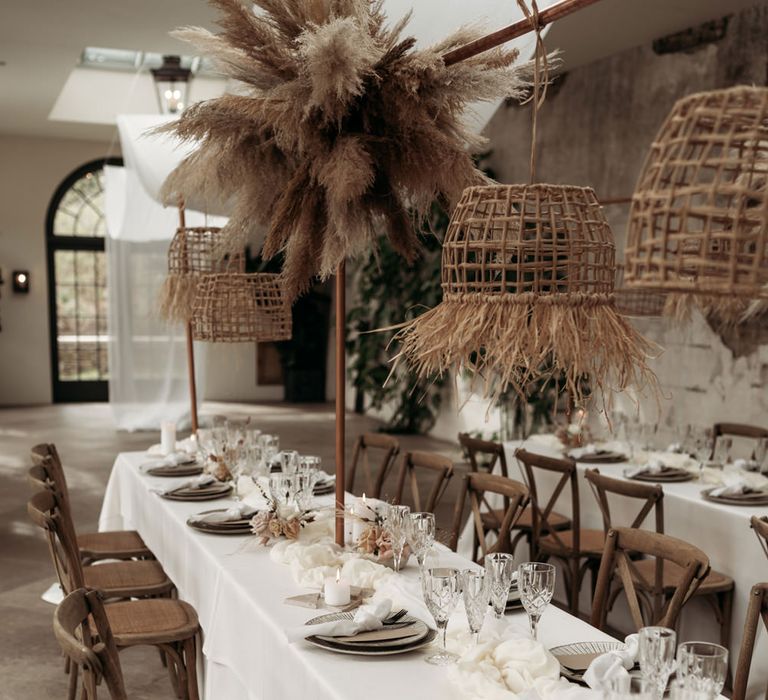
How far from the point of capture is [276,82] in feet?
8.63

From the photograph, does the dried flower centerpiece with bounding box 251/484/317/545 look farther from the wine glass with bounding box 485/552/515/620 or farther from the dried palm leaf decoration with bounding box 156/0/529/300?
the wine glass with bounding box 485/552/515/620

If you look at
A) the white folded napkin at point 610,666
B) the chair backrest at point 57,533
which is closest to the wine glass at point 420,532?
the white folded napkin at point 610,666

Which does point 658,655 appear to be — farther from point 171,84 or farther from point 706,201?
point 171,84

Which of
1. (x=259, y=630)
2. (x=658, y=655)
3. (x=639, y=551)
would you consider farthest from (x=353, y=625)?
(x=639, y=551)

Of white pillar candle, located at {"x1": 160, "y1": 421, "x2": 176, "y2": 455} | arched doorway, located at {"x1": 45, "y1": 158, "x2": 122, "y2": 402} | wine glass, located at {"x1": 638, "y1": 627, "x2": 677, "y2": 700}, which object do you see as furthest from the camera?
arched doorway, located at {"x1": 45, "y1": 158, "x2": 122, "y2": 402}

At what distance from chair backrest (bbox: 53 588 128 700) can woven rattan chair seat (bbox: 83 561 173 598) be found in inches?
50.2

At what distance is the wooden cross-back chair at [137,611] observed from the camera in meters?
3.04

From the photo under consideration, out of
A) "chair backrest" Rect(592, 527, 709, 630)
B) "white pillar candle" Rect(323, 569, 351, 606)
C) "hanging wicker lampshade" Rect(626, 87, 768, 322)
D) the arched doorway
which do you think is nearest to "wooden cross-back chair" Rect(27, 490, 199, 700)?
"white pillar candle" Rect(323, 569, 351, 606)

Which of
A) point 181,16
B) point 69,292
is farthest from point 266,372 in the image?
point 181,16

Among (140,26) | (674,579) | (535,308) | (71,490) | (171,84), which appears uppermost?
(140,26)

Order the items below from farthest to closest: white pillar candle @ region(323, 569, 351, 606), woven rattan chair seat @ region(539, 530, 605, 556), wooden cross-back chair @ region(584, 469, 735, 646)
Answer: woven rattan chair seat @ region(539, 530, 605, 556), wooden cross-back chair @ region(584, 469, 735, 646), white pillar candle @ region(323, 569, 351, 606)

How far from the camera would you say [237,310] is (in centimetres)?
373

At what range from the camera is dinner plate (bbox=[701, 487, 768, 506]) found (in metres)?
3.89

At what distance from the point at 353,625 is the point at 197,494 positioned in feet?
5.63
